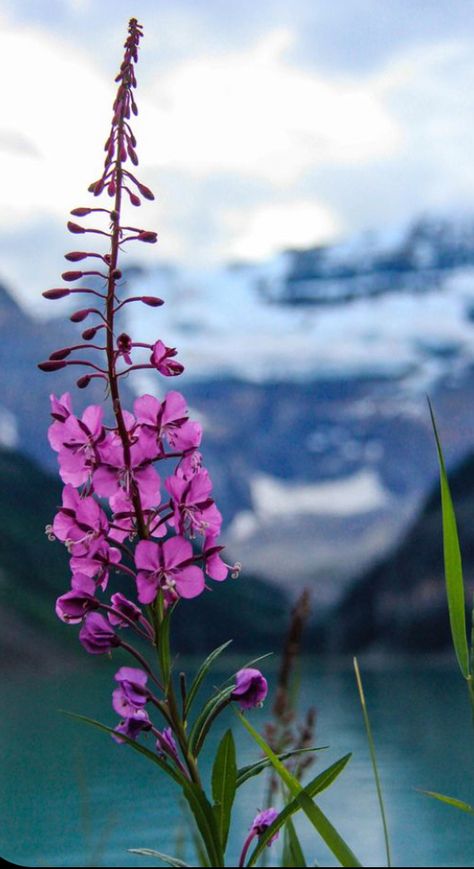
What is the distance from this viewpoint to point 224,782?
4.05 ft

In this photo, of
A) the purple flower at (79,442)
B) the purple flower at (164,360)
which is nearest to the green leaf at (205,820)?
the purple flower at (79,442)

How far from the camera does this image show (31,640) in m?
49.3

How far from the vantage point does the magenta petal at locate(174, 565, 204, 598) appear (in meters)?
1.22

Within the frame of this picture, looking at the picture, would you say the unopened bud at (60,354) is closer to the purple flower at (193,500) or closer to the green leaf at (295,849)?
the purple flower at (193,500)

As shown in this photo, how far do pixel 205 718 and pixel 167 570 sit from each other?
19 cm

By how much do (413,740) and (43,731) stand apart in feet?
33.7

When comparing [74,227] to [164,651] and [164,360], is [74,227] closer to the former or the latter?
[164,360]

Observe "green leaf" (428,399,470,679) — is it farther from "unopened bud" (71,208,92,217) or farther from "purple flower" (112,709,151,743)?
"unopened bud" (71,208,92,217)

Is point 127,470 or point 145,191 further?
point 145,191

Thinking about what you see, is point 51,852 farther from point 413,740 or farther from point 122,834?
point 413,740

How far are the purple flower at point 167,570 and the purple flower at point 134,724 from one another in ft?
0.54

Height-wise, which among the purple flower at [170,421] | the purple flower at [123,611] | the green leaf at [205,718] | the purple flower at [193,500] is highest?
the purple flower at [170,421]

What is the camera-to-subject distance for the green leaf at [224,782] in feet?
3.99

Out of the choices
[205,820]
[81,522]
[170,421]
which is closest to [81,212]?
[170,421]
